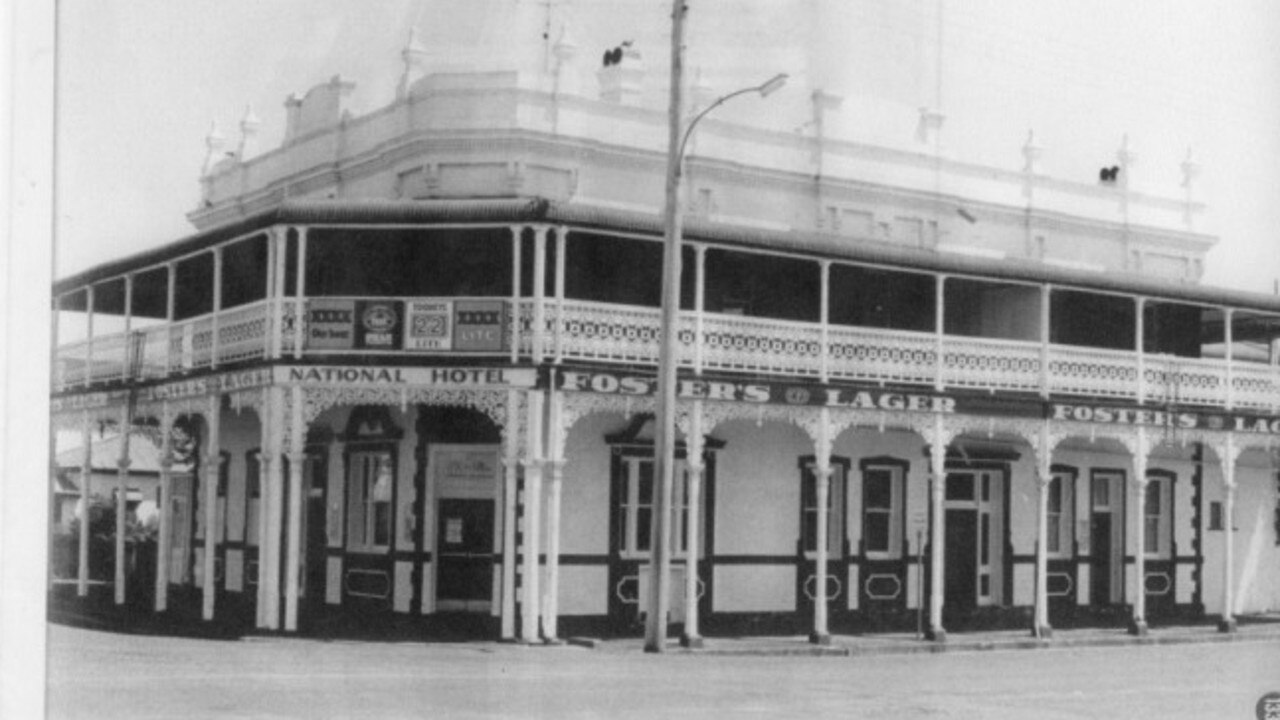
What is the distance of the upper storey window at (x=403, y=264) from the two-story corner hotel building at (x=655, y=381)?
33mm

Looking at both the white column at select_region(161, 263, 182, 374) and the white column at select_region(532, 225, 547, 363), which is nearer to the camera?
the white column at select_region(161, 263, 182, 374)

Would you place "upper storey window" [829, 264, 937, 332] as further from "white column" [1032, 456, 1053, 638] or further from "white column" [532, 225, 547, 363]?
"white column" [532, 225, 547, 363]

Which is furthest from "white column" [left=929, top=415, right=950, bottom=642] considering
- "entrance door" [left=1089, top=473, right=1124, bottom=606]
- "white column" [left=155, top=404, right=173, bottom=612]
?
"white column" [left=155, top=404, right=173, bottom=612]

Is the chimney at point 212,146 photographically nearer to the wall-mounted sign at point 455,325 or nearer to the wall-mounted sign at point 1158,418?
the wall-mounted sign at point 455,325

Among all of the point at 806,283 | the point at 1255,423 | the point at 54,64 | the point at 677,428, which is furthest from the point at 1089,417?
the point at 54,64

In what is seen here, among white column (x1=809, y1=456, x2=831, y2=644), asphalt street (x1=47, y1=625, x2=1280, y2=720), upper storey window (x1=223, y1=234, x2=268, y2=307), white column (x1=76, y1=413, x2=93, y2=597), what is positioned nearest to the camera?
asphalt street (x1=47, y1=625, x2=1280, y2=720)

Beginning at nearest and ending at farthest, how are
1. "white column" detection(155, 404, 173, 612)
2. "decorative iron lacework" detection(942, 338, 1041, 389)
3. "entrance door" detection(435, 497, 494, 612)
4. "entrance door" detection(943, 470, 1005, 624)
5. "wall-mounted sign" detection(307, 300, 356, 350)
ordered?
1. "white column" detection(155, 404, 173, 612)
2. "wall-mounted sign" detection(307, 300, 356, 350)
3. "entrance door" detection(435, 497, 494, 612)
4. "decorative iron lacework" detection(942, 338, 1041, 389)
5. "entrance door" detection(943, 470, 1005, 624)

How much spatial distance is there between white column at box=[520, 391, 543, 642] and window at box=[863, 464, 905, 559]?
4.66 m

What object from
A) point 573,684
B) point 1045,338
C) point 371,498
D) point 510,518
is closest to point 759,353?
point 510,518

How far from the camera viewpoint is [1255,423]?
19578 mm

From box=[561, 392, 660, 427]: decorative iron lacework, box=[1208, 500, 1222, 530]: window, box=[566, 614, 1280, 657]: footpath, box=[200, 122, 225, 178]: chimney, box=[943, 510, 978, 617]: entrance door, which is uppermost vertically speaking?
box=[200, 122, 225, 178]: chimney

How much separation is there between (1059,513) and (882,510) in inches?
106

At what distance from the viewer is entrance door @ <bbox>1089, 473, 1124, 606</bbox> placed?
20.5 metres

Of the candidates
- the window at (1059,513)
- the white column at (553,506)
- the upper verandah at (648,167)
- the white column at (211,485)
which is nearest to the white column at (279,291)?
the upper verandah at (648,167)
